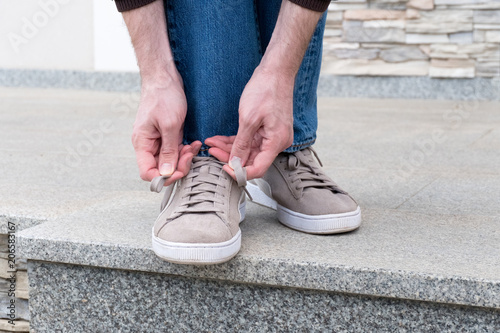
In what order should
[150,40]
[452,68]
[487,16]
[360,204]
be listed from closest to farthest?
1. [150,40]
2. [360,204]
3. [487,16]
4. [452,68]

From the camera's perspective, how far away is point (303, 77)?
102 cm

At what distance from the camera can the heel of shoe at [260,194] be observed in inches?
41.8

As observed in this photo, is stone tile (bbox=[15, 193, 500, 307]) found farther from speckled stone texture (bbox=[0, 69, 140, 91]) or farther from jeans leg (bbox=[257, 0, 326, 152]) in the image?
speckled stone texture (bbox=[0, 69, 140, 91])

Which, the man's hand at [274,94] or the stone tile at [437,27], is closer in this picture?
the man's hand at [274,94]

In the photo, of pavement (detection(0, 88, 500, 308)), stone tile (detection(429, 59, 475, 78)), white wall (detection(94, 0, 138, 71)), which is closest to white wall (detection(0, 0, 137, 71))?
white wall (detection(94, 0, 138, 71))

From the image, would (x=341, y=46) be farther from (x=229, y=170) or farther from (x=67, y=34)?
(x=229, y=170)

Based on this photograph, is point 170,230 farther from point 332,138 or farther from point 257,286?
point 332,138

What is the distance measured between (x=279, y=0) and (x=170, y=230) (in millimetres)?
414

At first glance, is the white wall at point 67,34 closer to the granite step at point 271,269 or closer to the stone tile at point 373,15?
the stone tile at point 373,15

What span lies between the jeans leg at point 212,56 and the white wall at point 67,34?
302 cm

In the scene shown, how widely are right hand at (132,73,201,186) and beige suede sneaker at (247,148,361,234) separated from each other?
188mm

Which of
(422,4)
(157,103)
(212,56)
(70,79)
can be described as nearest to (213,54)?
(212,56)

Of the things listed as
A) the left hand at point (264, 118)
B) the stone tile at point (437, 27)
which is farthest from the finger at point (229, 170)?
the stone tile at point (437, 27)

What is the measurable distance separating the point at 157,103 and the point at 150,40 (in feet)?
0.34
